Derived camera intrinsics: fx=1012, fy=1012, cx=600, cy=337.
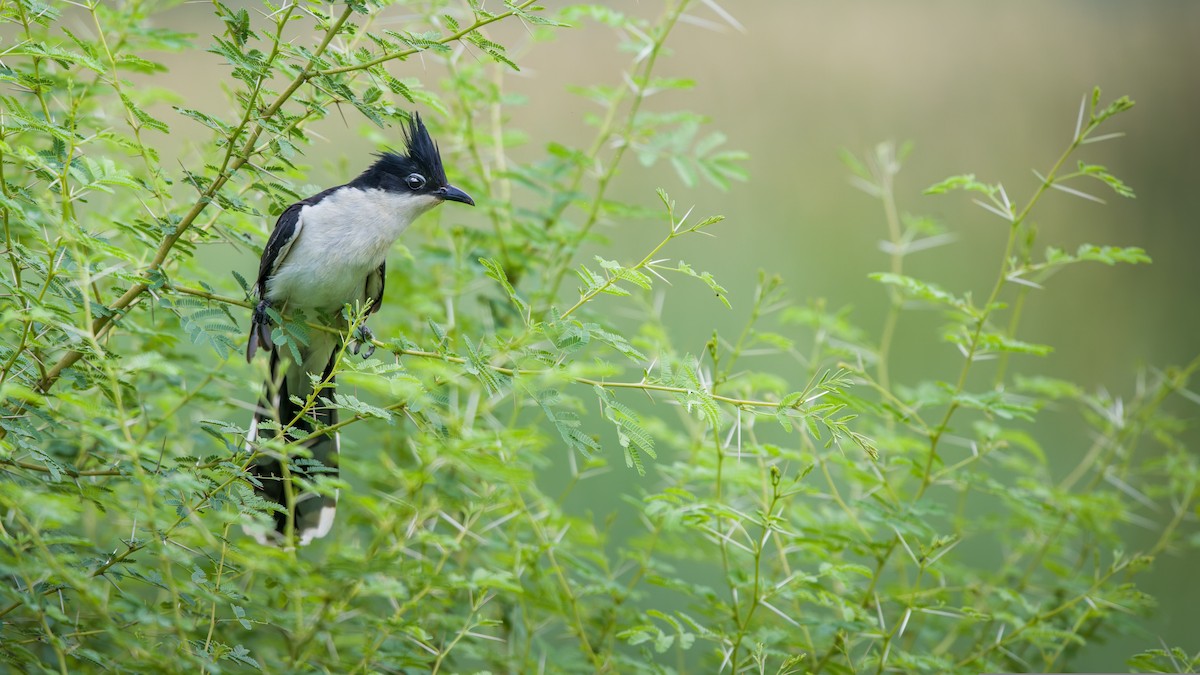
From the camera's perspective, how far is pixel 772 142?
5.05 meters

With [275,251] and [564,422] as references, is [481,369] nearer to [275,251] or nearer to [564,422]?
[564,422]

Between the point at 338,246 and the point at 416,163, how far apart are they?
26cm

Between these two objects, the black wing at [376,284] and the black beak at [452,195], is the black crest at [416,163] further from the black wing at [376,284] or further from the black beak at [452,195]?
the black wing at [376,284]

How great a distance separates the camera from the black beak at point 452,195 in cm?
211

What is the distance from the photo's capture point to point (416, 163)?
216 cm

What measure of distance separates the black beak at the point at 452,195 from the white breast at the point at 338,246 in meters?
0.05

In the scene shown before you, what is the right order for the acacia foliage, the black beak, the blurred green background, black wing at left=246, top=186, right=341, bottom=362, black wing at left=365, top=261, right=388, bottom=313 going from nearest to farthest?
1. the acacia foliage
2. black wing at left=246, top=186, right=341, bottom=362
3. the black beak
4. black wing at left=365, top=261, right=388, bottom=313
5. the blurred green background

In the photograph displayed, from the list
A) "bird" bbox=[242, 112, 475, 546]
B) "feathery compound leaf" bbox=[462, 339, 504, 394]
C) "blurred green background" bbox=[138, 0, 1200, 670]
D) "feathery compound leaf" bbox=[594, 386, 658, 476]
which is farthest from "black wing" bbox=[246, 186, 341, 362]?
"blurred green background" bbox=[138, 0, 1200, 670]

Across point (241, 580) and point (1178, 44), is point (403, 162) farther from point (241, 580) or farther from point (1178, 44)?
point (1178, 44)

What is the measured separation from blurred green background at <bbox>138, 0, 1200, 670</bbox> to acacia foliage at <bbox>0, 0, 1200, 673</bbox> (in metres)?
2.07

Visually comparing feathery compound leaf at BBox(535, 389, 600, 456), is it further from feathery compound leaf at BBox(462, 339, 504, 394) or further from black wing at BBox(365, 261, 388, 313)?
black wing at BBox(365, 261, 388, 313)

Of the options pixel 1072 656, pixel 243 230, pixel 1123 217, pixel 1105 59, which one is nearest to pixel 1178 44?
pixel 1105 59

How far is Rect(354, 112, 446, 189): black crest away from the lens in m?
2.15

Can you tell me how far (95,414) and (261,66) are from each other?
0.53 m
